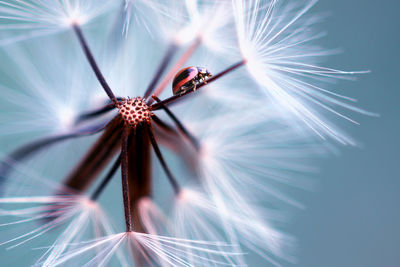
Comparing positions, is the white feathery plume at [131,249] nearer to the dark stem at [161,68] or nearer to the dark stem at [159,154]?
the dark stem at [159,154]

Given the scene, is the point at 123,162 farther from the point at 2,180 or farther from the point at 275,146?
the point at 275,146

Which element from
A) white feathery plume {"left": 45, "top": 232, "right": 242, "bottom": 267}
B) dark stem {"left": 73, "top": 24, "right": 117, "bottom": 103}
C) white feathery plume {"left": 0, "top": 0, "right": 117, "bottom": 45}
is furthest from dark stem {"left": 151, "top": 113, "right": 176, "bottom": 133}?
white feathery plume {"left": 0, "top": 0, "right": 117, "bottom": 45}

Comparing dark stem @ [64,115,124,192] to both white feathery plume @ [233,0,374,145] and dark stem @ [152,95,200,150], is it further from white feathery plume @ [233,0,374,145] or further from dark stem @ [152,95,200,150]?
Result: white feathery plume @ [233,0,374,145]

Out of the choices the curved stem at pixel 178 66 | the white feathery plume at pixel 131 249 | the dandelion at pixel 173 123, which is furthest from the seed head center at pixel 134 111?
the white feathery plume at pixel 131 249

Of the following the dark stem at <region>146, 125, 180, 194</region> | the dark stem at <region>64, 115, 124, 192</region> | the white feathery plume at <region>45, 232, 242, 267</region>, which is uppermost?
the dark stem at <region>64, 115, 124, 192</region>

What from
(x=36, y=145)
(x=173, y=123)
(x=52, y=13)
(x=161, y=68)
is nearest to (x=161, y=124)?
(x=173, y=123)

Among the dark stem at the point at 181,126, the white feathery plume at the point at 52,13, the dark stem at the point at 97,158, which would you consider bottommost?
the dark stem at the point at 181,126
